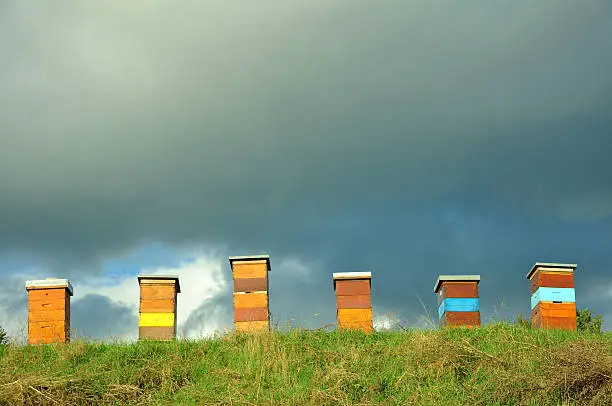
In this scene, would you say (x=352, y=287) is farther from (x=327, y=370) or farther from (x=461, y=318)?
(x=327, y=370)

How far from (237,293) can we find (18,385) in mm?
5751

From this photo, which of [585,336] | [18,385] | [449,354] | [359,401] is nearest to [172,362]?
[18,385]

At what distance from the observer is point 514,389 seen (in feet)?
38.8

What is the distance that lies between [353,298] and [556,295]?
4.64m

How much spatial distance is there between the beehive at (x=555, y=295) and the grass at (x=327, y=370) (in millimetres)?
1799

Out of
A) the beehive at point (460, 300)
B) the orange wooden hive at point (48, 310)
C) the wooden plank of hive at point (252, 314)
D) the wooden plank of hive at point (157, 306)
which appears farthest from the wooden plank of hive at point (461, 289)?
the orange wooden hive at point (48, 310)

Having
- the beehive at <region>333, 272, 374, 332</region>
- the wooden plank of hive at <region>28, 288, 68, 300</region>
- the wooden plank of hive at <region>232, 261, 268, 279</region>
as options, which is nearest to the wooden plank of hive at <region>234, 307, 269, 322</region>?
the wooden plank of hive at <region>232, 261, 268, 279</region>

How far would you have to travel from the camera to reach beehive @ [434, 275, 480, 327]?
16281 mm

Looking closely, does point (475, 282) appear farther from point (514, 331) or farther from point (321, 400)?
point (321, 400)

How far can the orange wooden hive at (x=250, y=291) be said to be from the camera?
54.4 feet

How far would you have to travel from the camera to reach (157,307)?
16641 mm

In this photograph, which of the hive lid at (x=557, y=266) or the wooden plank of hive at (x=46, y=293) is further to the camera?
the hive lid at (x=557, y=266)

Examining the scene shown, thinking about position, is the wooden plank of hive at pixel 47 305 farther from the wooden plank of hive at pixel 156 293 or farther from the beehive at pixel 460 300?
the beehive at pixel 460 300

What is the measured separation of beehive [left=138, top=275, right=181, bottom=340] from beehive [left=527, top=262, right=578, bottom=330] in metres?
8.22
